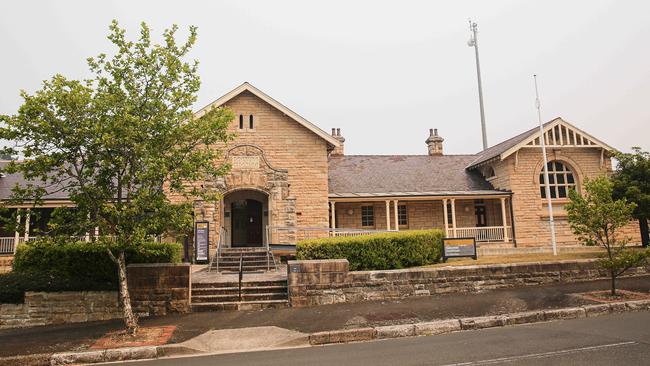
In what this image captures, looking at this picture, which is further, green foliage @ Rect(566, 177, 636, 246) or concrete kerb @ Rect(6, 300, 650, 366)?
green foliage @ Rect(566, 177, 636, 246)

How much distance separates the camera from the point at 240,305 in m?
10.6

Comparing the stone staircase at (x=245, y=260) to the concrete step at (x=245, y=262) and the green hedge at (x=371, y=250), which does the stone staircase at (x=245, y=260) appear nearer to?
the concrete step at (x=245, y=262)

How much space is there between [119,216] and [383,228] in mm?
15154

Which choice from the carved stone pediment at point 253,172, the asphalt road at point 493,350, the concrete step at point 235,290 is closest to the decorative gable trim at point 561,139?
the carved stone pediment at point 253,172

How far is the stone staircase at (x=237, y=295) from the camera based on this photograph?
10.6 metres

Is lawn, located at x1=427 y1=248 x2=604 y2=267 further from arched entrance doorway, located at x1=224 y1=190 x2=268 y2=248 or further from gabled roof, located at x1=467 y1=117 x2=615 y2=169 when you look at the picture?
arched entrance doorway, located at x1=224 y1=190 x2=268 y2=248

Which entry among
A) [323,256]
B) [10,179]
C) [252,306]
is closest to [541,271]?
[323,256]

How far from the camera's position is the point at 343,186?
21.7 m

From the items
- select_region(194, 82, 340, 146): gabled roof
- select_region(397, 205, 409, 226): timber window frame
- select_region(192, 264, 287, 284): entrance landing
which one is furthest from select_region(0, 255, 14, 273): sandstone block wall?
select_region(397, 205, 409, 226): timber window frame

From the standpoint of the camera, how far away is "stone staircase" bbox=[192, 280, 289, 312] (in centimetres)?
1060

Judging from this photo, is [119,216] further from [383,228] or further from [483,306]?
[383,228]

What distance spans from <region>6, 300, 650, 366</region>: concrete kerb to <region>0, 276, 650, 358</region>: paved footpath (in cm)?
35

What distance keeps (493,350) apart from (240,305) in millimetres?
6426

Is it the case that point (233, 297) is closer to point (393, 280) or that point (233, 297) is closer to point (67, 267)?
point (393, 280)
